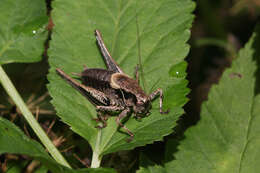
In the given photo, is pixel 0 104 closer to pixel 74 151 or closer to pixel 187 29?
pixel 74 151

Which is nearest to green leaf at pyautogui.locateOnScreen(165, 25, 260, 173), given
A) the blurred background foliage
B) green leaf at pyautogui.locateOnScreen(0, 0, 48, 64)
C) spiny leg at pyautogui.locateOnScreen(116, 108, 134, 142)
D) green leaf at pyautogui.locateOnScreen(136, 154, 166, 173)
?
green leaf at pyautogui.locateOnScreen(136, 154, 166, 173)

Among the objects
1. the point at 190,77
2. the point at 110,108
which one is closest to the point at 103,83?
the point at 110,108

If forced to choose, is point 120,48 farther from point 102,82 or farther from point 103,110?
point 103,110

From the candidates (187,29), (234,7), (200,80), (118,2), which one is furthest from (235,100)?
(234,7)

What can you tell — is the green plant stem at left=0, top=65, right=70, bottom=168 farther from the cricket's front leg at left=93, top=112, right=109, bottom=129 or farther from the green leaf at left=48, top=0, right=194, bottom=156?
the cricket's front leg at left=93, top=112, right=109, bottom=129

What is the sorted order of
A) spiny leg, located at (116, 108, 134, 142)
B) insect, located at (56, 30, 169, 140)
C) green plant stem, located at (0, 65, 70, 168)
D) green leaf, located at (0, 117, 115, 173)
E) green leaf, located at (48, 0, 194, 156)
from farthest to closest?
insect, located at (56, 30, 169, 140) < green leaf, located at (48, 0, 194, 156) < spiny leg, located at (116, 108, 134, 142) < green plant stem, located at (0, 65, 70, 168) < green leaf, located at (0, 117, 115, 173)
